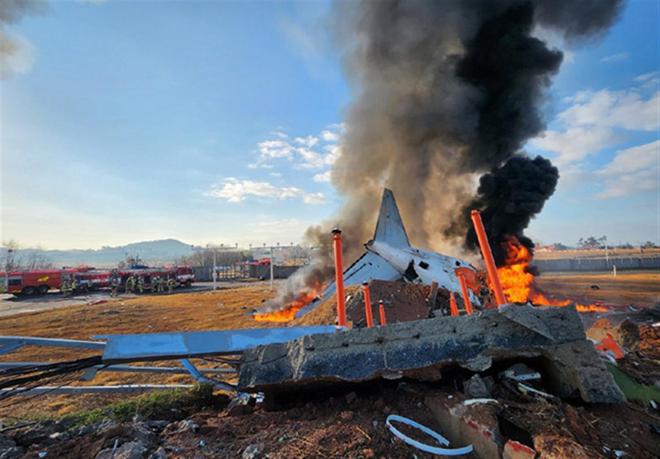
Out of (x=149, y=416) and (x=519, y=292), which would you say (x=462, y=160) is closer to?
(x=519, y=292)

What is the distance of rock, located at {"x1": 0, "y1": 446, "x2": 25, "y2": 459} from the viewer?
2422 mm

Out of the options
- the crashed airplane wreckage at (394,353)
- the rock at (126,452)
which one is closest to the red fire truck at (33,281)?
the crashed airplane wreckage at (394,353)

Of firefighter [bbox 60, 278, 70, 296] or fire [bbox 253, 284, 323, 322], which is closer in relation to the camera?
fire [bbox 253, 284, 323, 322]

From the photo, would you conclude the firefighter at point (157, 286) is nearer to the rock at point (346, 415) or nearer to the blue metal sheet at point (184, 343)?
the blue metal sheet at point (184, 343)

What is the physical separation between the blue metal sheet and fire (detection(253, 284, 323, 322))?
10183 millimetres

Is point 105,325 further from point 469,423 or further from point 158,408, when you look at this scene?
point 469,423

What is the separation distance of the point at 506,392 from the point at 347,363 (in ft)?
4.53


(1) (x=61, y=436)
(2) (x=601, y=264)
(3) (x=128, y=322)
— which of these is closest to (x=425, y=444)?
(1) (x=61, y=436)

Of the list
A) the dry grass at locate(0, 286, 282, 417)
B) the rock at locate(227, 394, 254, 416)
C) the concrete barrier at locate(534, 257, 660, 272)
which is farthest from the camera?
the concrete barrier at locate(534, 257, 660, 272)

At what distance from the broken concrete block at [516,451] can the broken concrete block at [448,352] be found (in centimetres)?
67

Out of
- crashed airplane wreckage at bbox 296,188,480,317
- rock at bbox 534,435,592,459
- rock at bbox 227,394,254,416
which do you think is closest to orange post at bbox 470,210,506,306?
rock at bbox 534,435,592,459

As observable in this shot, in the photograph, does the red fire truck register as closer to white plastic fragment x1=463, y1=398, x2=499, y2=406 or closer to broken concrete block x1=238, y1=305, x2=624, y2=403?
broken concrete block x1=238, y1=305, x2=624, y2=403

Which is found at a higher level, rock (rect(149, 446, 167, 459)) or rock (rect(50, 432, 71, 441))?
rock (rect(149, 446, 167, 459))

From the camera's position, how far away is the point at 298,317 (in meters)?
12.5
